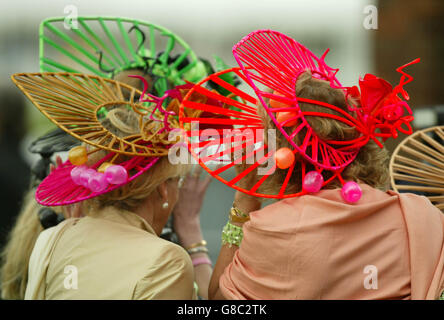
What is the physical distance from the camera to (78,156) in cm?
158

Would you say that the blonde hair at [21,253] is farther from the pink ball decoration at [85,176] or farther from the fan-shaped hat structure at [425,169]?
the fan-shaped hat structure at [425,169]

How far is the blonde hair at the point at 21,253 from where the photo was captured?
214 cm

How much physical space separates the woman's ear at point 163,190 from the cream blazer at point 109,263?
4.3 inches

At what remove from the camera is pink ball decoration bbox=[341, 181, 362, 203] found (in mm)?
1353

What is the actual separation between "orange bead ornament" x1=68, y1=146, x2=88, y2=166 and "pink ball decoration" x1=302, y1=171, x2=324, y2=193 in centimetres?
67

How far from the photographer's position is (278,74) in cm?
144

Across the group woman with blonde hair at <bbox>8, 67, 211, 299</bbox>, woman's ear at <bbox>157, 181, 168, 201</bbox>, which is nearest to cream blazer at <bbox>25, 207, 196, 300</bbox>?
woman with blonde hair at <bbox>8, 67, 211, 299</bbox>

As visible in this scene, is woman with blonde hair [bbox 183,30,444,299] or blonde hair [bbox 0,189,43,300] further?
blonde hair [bbox 0,189,43,300]

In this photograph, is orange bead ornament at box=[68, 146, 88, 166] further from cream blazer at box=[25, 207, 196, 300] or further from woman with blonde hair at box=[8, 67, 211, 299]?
cream blazer at box=[25, 207, 196, 300]

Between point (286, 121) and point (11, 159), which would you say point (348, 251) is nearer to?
point (286, 121)

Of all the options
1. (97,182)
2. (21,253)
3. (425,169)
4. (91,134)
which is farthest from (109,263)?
(425,169)

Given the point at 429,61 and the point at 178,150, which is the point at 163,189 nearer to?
the point at 178,150

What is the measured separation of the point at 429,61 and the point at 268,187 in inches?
106

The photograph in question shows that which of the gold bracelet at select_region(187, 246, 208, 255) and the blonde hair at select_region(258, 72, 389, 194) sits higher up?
the blonde hair at select_region(258, 72, 389, 194)
